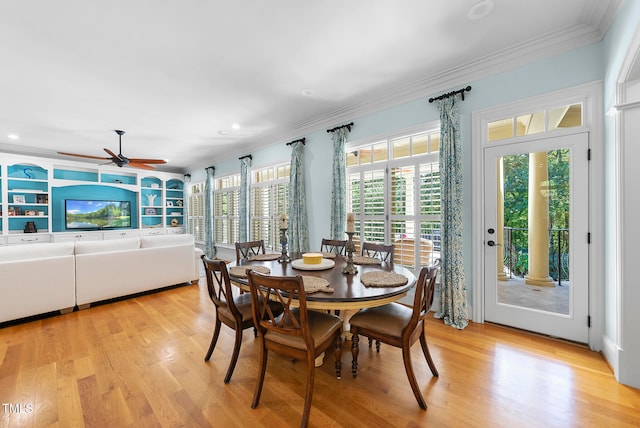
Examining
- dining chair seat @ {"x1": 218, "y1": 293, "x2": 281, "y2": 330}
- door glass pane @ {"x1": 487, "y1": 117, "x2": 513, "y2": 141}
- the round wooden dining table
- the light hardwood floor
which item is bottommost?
the light hardwood floor

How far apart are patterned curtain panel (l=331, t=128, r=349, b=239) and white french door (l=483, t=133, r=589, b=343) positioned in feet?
6.01

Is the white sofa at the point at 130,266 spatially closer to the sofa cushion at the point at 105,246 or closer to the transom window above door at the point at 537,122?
the sofa cushion at the point at 105,246

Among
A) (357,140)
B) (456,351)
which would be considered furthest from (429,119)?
(456,351)

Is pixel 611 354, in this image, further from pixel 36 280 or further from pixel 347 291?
pixel 36 280

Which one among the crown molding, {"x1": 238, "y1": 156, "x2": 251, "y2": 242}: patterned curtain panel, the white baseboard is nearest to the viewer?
the white baseboard

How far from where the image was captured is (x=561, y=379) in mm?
1925

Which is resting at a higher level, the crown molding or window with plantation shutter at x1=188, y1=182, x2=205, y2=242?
the crown molding

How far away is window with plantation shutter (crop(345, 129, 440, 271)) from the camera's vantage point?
10.7 feet

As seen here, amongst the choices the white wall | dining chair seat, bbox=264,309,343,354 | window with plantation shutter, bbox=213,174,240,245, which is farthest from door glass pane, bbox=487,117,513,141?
window with plantation shutter, bbox=213,174,240,245

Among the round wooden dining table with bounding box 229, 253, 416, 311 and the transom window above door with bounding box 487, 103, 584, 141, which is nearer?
the round wooden dining table with bounding box 229, 253, 416, 311

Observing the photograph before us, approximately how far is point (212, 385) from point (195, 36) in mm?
2854

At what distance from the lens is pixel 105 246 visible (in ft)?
12.1

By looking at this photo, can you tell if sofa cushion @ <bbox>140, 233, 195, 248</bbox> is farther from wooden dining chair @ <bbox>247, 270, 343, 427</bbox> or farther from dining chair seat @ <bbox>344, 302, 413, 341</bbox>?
dining chair seat @ <bbox>344, 302, 413, 341</bbox>

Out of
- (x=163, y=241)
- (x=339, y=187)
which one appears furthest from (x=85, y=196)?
(x=339, y=187)
